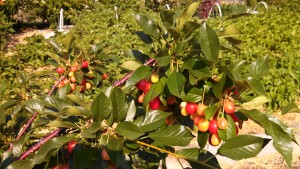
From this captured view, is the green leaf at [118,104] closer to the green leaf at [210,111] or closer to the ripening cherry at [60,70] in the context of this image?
the green leaf at [210,111]

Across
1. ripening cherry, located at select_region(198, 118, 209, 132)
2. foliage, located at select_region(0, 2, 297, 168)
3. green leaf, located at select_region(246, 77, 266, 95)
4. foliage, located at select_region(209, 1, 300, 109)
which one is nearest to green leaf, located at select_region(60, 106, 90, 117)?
foliage, located at select_region(0, 2, 297, 168)

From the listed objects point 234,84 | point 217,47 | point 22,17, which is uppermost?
point 217,47

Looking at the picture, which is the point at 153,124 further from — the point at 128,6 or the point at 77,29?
the point at 128,6

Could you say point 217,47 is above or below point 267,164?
above

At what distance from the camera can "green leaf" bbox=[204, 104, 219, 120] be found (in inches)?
35.7

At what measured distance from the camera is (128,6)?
1005cm

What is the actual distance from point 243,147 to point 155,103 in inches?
12.3

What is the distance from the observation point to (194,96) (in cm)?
95

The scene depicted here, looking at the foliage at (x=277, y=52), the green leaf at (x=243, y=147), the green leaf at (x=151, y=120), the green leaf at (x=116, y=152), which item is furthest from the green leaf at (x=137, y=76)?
the foliage at (x=277, y=52)

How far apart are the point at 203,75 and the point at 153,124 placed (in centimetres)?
20

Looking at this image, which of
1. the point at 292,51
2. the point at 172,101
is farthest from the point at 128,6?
the point at 172,101

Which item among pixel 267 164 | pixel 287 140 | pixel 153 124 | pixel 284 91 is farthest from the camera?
pixel 284 91

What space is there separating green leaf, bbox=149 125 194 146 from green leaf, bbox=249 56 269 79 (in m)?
0.27

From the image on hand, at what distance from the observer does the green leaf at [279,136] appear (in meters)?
0.81
